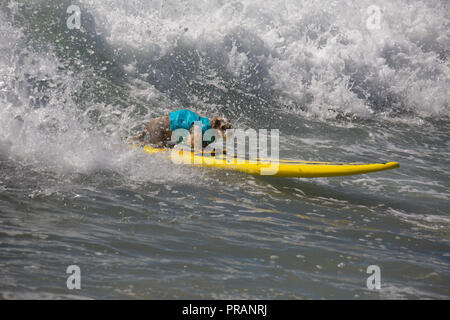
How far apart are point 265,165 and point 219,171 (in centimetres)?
55

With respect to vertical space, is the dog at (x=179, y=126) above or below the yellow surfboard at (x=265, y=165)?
above

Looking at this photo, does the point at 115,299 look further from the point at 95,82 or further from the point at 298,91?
the point at 298,91

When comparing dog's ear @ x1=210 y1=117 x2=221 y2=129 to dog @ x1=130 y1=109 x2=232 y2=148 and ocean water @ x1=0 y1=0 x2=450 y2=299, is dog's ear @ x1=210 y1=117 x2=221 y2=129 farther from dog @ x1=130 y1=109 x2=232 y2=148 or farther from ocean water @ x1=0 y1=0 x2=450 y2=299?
ocean water @ x1=0 y1=0 x2=450 y2=299

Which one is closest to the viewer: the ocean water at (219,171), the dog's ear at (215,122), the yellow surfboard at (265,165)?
the ocean water at (219,171)

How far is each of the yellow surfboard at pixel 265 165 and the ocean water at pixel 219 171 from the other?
6.3 inches

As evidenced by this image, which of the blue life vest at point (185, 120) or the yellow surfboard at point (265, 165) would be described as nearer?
the yellow surfboard at point (265, 165)

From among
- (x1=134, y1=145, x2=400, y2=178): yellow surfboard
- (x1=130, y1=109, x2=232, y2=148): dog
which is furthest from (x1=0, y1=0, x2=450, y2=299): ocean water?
(x1=130, y1=109, x2=232, y2=148): dog

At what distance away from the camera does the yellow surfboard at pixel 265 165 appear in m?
6.18

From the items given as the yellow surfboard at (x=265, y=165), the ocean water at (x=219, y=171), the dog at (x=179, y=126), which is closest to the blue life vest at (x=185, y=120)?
the dog at (x=179, y=126)

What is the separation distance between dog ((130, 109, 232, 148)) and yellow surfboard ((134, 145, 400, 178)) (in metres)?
0.24

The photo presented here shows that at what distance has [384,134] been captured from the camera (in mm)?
9844

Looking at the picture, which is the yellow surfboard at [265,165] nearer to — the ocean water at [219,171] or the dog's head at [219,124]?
the ocean water at [219,171]

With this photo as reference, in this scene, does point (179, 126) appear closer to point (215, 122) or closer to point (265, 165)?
point (215, 122)
